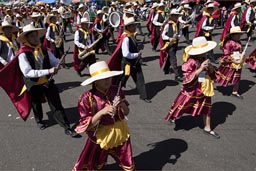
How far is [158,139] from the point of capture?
546 cm

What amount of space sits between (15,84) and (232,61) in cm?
465

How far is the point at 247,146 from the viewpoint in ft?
16.8

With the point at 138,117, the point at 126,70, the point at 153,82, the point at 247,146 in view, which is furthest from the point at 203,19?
the point at 247,146

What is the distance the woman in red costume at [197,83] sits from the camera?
511 cm

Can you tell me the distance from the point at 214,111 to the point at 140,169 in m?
2.70

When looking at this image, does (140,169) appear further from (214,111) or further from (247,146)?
(214,111)

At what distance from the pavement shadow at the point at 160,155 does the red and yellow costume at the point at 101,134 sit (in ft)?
2.76

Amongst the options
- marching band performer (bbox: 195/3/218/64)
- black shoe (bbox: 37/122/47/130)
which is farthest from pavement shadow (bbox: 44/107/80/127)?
marching band performer (bbox: 195/3/218/64)

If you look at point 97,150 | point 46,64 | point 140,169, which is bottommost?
point 140,169

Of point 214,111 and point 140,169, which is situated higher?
point 140,169

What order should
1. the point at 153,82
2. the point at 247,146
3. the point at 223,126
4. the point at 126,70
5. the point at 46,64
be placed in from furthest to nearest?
the point at 153,82 → the point at 126,70 → the point at 223,126 → the point at 46,64 → the point at 247,146

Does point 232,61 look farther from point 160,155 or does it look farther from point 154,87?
point 160,155

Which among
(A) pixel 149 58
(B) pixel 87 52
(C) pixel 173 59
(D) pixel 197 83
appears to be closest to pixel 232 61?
(C) pixel 173 59

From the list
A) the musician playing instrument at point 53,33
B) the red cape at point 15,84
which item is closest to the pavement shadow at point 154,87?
the red cape at point 15,84
